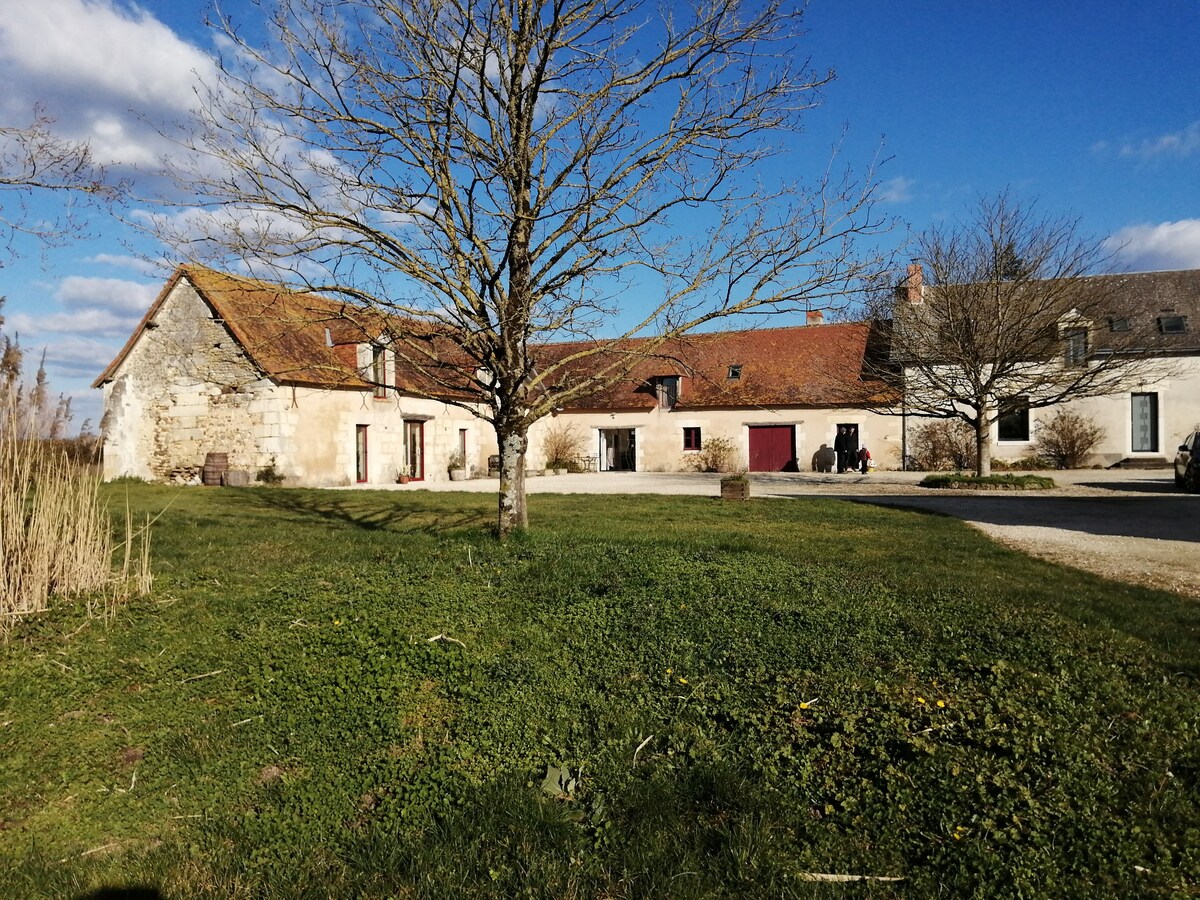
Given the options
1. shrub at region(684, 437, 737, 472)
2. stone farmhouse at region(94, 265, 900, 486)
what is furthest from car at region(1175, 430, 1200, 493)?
shrub at region(684, 437, 737, 472)

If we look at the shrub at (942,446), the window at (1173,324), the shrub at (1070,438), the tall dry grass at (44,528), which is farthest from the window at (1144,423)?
the tall dry grass at (44,528)

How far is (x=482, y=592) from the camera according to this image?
18.8ft

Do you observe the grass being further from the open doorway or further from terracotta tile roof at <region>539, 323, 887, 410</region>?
the open doorway

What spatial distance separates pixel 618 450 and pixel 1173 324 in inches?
854

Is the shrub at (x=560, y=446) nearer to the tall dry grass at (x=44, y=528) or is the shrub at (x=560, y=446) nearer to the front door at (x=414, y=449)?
the front door at (x=414, y=449)

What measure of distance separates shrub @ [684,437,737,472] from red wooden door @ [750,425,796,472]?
89cm

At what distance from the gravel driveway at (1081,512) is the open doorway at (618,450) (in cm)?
1019

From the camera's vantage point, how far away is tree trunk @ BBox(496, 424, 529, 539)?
816 cm

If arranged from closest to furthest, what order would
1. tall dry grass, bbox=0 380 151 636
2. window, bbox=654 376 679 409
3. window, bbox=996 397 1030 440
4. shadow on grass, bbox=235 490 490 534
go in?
tall dry grass, bbox=0 380 151 636 < shadow on grass, bbox=235 490 490 534 < window, bbox=996 397 1030 440 < window, bbox=654 376 679 409

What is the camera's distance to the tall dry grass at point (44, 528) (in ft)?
17.4

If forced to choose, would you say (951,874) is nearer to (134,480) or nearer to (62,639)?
(62,639)

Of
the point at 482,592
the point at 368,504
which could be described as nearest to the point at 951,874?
the point at 482,592

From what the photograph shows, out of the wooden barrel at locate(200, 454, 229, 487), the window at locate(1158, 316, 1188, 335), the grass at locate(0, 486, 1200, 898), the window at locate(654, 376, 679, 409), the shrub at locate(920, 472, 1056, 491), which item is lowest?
the grass at locate(0, 486, 1200, 898)

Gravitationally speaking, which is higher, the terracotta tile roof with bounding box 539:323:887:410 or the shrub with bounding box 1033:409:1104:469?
the terracotta tile roof with bounding box 539:323:887:410
